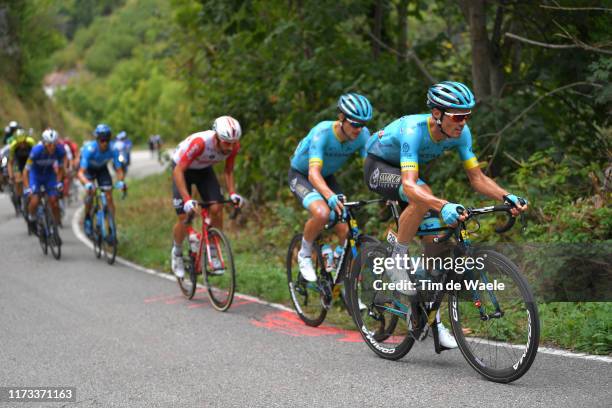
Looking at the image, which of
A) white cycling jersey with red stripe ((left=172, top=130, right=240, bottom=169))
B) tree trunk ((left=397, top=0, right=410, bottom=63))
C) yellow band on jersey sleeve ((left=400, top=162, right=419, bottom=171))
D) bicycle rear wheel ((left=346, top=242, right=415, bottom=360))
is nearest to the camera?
yellow band on jersey sleeve ((left=400, top=162, right=419, bottom=171))

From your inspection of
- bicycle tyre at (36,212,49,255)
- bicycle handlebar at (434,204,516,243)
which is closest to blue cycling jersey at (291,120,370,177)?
bicycle handlebar at (434,204,516,243)

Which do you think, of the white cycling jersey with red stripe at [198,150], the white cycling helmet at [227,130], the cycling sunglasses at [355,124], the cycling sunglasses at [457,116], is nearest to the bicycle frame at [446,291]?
the cycling sunglasses at [457,116]

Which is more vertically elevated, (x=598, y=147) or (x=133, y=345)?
(x=598, y=147)

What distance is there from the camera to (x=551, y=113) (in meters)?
10.8

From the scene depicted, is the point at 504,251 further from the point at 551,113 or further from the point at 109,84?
the point at 109,84

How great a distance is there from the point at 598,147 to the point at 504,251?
1.99 metres

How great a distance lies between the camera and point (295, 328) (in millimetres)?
8039

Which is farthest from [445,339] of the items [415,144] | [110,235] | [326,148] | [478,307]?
[110,235]

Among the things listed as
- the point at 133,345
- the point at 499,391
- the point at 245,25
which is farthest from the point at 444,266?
the point at 245,25

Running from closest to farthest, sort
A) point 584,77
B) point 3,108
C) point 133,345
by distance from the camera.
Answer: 1. point 133,345
2. point 584,77
3. point 3,108

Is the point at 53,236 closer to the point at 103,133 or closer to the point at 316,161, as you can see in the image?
the point at 103,133

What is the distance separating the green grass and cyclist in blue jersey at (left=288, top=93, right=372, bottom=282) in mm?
916

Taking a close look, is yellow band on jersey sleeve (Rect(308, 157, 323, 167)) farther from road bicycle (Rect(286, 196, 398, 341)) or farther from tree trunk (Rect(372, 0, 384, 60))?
tree trunk (Rect(372, 0, 384, 60))

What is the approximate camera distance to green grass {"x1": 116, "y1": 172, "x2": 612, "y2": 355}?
21.6 ft
